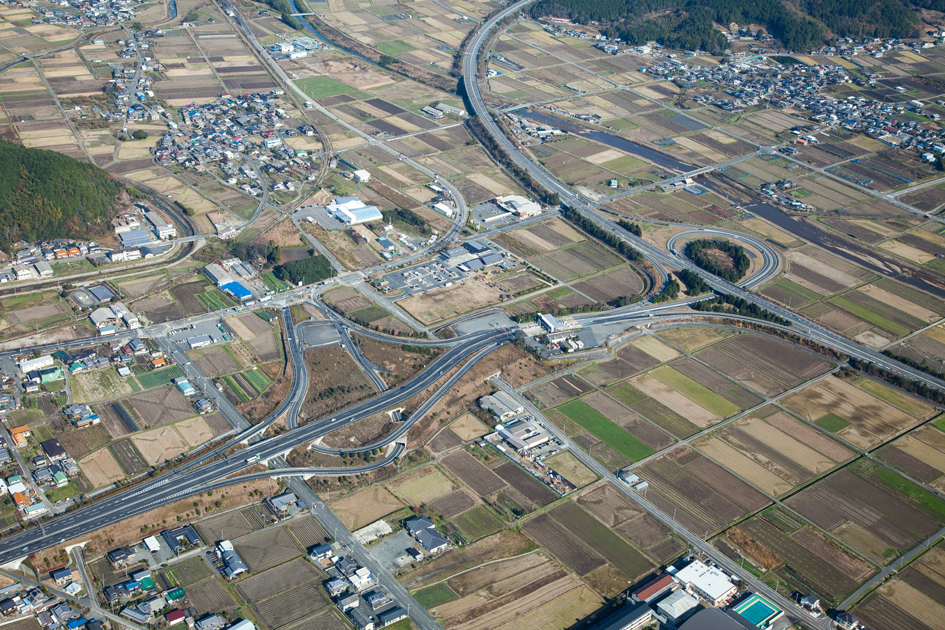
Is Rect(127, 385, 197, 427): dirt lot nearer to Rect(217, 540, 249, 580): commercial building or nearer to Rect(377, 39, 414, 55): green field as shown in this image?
Rect(217, 540, 249, 580): commercial building

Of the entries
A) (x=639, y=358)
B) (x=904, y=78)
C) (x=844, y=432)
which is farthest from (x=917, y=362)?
(x=904, y=78)

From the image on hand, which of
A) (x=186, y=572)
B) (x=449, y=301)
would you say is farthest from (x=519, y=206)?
(x=186, y=572)

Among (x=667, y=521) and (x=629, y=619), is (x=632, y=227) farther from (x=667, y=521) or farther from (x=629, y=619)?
(x=629, y=619)

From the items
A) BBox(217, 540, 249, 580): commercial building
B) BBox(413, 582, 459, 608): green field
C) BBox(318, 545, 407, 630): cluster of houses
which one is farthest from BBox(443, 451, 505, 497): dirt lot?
BBox(217, 540, 249, 580): commercial building

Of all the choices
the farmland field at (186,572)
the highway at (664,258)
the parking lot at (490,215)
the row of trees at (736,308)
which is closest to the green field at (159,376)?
the farmland field at (186,572)

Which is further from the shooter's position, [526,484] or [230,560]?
[526,484]

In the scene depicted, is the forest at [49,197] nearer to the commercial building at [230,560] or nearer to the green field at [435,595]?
the commercial building at [230,560]

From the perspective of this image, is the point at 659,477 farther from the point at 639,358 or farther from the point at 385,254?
the point at 385,254
